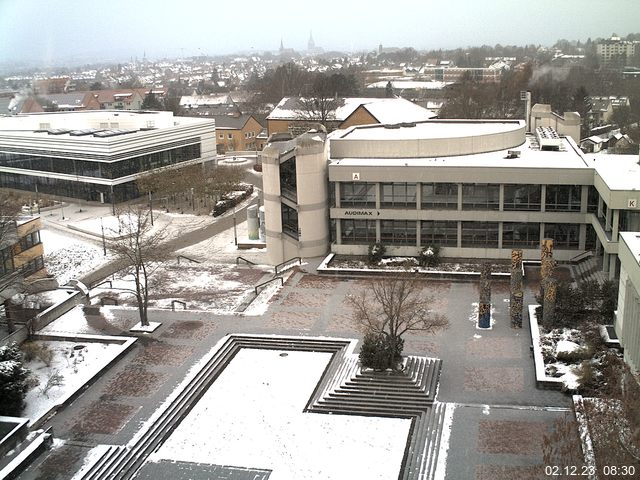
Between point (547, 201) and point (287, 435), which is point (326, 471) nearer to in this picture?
point (287, 435)

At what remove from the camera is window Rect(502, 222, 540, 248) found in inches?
1470

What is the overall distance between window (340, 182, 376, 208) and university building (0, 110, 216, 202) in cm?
2641

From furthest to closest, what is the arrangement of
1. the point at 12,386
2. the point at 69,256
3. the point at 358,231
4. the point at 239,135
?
1. the point at 239,135
2. the point at 69,256
3. the point at 358,231
4. the point at 12,386

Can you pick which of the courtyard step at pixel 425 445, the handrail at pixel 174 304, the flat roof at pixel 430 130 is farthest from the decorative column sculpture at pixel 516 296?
the handrail at pixel 174 304

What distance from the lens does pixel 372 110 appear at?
7381 cm

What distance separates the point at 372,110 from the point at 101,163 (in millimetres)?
Result: 28986

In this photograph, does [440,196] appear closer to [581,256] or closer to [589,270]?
[581,256]

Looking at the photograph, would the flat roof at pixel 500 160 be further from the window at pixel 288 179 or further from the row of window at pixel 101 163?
the row of window at pixel 101 163

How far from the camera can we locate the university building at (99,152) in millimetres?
58906

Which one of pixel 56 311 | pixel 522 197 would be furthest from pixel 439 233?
pixel 56 311

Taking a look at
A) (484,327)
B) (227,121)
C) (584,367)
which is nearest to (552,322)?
(484,327)

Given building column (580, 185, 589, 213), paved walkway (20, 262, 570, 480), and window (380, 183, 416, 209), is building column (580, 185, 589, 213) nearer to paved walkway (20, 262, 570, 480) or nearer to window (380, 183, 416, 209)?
paved walkway (20, 262, 570, 480)

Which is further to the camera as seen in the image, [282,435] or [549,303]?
[549,303]

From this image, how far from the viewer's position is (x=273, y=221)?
39.8 meters
